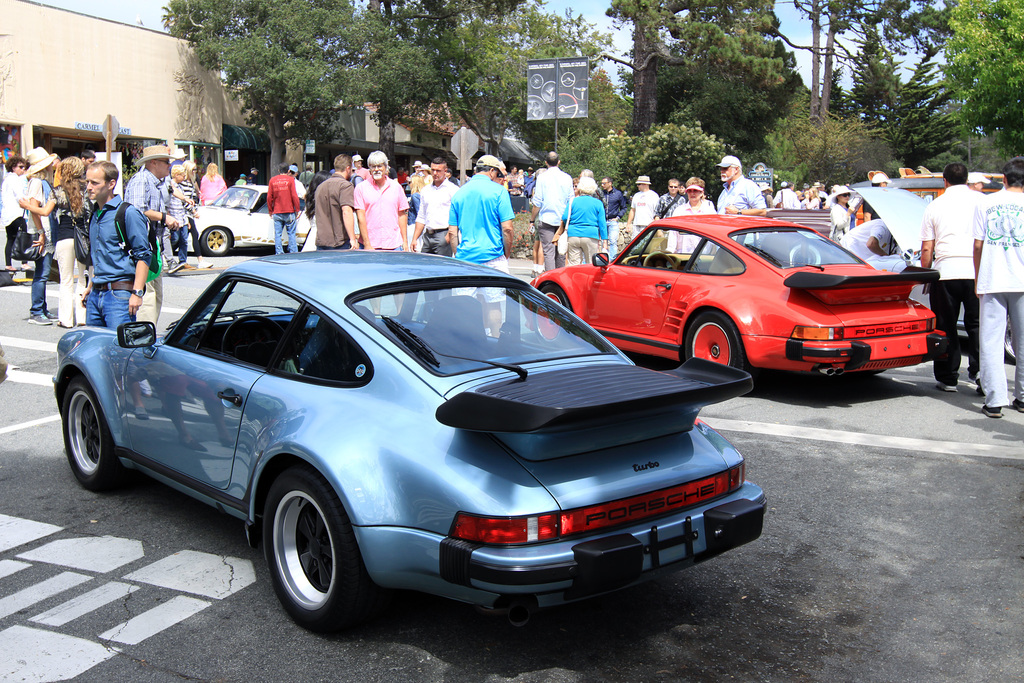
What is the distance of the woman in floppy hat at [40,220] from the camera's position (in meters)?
10.6

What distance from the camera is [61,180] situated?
934 centimetres

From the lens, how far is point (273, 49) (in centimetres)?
3588

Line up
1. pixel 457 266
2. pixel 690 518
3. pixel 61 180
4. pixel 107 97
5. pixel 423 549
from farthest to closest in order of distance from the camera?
pixel 107 97 → pixel 61 180 → pixel 457 266 → pixel 690 518 → pixel 423 549

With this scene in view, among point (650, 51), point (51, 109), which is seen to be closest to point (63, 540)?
point (650, 51)

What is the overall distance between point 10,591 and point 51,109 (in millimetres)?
→ 29587

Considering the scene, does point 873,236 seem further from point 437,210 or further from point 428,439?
point 428,439

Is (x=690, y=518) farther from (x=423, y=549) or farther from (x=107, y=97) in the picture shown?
(x=107, y=97)

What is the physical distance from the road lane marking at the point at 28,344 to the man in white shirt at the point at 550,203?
19.9 feet

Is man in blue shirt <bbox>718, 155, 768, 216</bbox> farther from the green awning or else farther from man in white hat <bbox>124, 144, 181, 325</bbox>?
the green awning

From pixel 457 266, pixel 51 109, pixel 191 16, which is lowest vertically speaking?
pixel 457 266

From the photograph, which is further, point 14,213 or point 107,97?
point 107,97

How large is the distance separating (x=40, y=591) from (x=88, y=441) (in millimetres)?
1419

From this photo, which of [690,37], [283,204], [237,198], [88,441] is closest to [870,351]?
[88,441]

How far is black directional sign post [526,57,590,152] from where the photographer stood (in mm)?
17703
